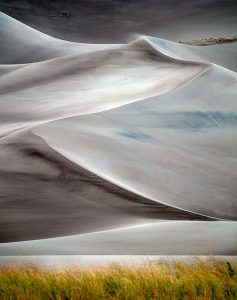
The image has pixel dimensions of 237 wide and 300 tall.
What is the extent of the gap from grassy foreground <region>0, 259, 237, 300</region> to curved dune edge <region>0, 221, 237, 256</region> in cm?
143

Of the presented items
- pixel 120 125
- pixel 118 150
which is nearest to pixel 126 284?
pixel 118 150

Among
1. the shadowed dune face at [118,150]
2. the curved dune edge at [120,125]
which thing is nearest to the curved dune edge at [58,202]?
the shadowed dune face at [118,150]

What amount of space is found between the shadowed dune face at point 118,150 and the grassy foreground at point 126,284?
62.8 inches

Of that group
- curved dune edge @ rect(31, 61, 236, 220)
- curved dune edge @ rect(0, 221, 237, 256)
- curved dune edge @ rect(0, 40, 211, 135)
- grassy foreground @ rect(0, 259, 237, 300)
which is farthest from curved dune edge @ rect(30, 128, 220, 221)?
grassy foreground @ rect(0, 259, 237, 300)

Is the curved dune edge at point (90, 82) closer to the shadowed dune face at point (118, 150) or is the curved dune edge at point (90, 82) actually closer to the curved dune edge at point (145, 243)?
the shadowed dune face at point (118, 150)

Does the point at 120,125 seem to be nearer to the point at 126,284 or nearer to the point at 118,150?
the point at 118,150

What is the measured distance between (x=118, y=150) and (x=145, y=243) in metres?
3.35

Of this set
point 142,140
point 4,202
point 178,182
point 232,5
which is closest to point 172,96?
point 142,140

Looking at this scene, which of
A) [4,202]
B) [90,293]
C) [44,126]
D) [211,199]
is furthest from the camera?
[44,126]

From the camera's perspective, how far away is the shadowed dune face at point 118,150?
314 inches

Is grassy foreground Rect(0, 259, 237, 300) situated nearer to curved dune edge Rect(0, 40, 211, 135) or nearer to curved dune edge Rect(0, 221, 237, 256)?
curved dune edge Rect(0, 221, 237, 256)

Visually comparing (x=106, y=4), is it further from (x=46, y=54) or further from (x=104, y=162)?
(x=104, y=162)

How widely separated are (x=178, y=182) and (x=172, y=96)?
356 centimetres

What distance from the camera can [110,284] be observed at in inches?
184
